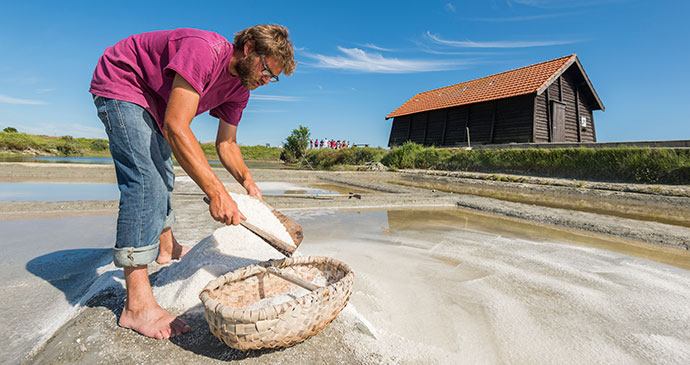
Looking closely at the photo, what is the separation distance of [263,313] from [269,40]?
1043 mm

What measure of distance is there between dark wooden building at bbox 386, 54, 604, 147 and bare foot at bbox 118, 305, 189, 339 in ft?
46.1

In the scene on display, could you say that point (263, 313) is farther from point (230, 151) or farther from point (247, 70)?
point (230, 151)

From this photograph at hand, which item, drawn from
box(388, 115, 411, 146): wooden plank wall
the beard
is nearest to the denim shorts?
the beard

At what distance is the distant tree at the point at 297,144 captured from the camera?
24.3 meters

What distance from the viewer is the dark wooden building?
13125 mm

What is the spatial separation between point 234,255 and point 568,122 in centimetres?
1655

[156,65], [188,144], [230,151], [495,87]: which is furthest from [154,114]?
[495,87]

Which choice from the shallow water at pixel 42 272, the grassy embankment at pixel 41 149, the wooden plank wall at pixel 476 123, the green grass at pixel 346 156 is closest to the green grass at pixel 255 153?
the grassy embankment at pixel 41 149

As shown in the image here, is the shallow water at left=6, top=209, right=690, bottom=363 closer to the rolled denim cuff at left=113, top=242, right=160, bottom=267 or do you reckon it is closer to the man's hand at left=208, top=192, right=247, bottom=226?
the rolled denim cuff at left=113, top=242, right=160, bottom=267

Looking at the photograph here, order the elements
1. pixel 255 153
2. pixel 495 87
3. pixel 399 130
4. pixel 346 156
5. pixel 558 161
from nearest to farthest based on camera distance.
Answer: pixel 558 161, pixel 495 87, pixel 346 156, pixel 399 130, pixel 255 153

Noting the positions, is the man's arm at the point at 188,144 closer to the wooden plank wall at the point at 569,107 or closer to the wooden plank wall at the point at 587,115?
the wooden plank wall at the point at 569,107

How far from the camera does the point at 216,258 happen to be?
68.8 inches

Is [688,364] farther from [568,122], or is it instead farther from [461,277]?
[568,122]

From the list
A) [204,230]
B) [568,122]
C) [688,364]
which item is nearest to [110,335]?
[204,230]
